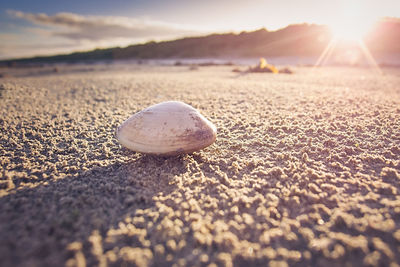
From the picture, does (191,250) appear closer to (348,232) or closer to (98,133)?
(348,232)

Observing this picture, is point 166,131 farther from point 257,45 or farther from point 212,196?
point 257,45

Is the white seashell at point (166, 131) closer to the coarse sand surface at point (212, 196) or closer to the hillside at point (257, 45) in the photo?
the coarse sand surface at point (212, 196)

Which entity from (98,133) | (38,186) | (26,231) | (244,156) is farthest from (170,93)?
(26,231)

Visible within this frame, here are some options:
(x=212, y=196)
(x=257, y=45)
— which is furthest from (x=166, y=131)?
(x=257, y=45)

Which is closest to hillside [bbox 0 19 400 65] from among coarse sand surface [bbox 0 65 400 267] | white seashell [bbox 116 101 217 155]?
coarse sand surface [bbox 0 65 400 267]

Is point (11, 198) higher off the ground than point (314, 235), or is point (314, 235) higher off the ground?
point (11, 198)
